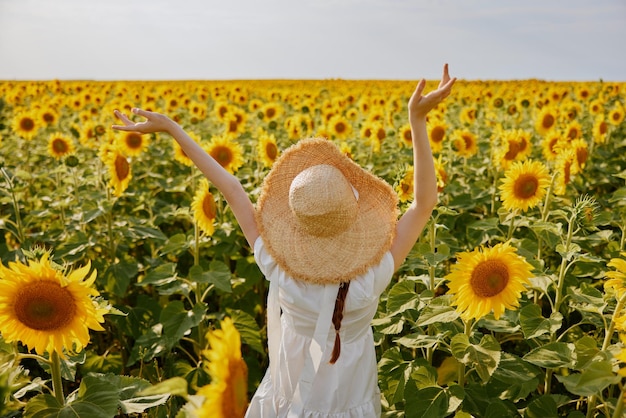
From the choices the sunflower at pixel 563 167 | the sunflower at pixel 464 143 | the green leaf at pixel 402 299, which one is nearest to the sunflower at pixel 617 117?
the sunflower at pixel 464 143

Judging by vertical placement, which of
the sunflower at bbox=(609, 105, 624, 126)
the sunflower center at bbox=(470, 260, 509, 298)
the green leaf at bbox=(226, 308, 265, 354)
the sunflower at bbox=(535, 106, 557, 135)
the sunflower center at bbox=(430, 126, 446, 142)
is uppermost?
the sunflower at bbox=(609, 105, 624, 126)

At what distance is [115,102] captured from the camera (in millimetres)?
9281

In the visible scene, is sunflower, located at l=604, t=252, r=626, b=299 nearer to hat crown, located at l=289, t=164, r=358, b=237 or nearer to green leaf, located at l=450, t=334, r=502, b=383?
green leaf, located at l=450, t=334, r=502, b=383

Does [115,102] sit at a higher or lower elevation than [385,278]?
higher

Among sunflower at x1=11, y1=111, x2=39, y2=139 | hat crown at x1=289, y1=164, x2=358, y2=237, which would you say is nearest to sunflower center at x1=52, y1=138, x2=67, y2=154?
sunflower at x1=11, y1=111, x2=39, y2=139

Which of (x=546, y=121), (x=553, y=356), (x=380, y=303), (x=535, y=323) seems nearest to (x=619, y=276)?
(x=553, y=356)

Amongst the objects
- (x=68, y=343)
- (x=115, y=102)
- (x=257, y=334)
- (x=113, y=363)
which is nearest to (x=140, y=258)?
(x=113, y=363)

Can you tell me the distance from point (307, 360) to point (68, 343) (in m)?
0.84

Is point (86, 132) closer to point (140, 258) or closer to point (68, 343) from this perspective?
point (140, 258)

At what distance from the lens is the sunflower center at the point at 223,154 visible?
14.6 ft

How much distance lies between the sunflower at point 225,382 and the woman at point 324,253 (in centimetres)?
87

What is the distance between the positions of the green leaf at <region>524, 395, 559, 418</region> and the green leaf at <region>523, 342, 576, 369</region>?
0.27 m

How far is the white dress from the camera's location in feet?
6.23

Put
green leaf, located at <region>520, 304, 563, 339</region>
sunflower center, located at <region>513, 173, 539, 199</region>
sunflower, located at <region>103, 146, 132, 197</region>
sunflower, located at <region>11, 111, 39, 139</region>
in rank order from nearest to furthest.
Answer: green leaf, located at <region>520, 304, 563, 339</region>
sunflower center, located at <region>513, 173, 539, 199</region>
sunflower, located at <region>103, 146, 132, 197</region>
sunflower, located at <region>11, 111, 39, 139</region>
